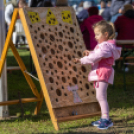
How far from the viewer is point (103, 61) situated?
3578mm

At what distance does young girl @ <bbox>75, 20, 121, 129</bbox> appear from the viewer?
11.5ft

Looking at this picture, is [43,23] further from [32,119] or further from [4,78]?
[32,119]

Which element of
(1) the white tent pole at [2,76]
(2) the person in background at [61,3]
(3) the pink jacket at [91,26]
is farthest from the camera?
(3) the pink jacket at [91,26]

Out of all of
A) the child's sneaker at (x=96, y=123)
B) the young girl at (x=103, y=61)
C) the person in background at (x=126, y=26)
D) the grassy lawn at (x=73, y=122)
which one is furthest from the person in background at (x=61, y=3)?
the person in background at (x=126, y=26)

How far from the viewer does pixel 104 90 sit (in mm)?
3625

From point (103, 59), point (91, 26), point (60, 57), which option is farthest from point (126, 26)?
point (103, 59)

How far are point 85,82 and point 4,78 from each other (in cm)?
113

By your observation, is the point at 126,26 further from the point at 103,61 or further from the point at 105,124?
the point at 105,124

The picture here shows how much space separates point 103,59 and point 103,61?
0.9 inches

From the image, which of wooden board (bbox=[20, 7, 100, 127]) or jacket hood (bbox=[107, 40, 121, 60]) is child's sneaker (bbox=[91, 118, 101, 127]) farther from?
jacket hood (bbox=[107, 40, 121, 60])

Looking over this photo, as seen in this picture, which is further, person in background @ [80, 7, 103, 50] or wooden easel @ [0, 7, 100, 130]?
person in background @ [80, 7, 103, 50]

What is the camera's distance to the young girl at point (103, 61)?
3.50 metres

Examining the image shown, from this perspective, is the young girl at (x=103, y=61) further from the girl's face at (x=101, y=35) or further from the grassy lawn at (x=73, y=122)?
the grassy lawn at (x=73, y=122)

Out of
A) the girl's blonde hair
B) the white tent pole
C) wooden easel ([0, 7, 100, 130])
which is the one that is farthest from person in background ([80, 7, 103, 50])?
the girl's blonde hair
